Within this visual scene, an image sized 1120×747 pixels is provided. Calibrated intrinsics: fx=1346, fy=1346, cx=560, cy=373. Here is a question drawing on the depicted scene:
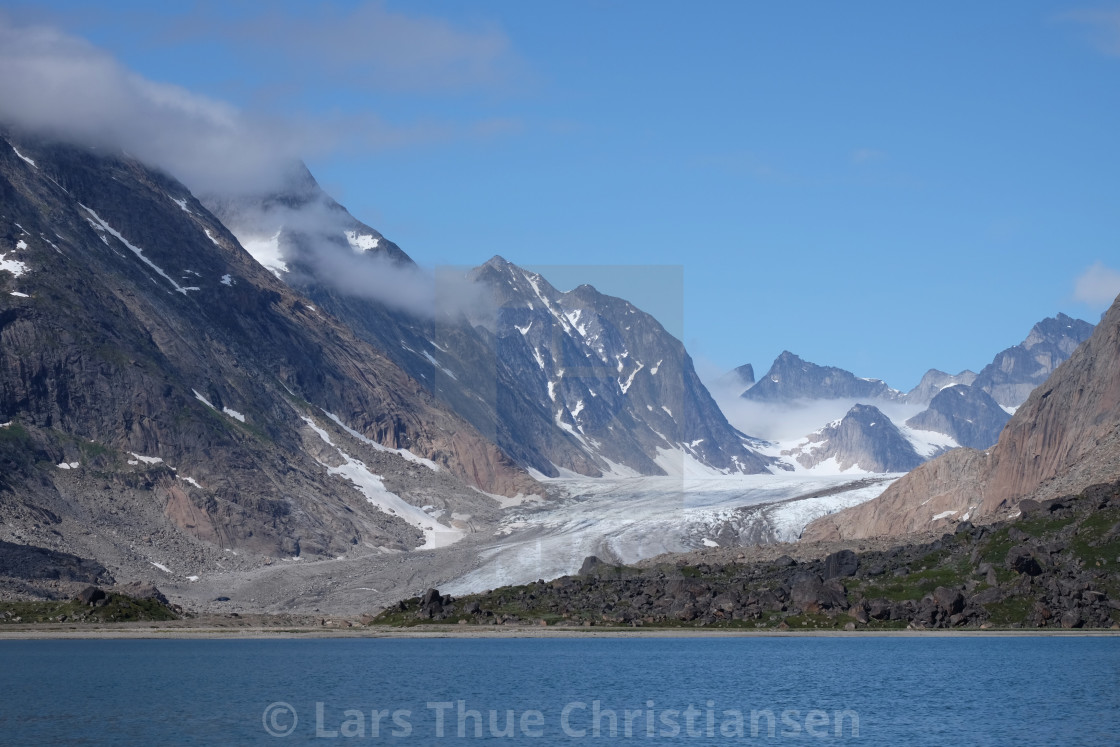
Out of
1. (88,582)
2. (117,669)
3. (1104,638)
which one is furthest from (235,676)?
(88,582)

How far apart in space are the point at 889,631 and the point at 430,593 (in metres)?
49.1

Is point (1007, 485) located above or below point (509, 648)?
above

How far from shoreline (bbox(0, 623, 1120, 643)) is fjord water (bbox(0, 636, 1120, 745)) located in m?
2.68

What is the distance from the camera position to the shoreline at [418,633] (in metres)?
124

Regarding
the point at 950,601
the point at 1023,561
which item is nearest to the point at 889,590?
the point at 950,601

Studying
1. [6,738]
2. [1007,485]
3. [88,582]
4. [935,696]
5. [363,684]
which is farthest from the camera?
Result: [1007,485]

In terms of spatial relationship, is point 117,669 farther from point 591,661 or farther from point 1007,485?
point 1007,485

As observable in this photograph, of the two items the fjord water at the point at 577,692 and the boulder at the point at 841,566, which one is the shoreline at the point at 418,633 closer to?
the fjord water at the point at 577,692

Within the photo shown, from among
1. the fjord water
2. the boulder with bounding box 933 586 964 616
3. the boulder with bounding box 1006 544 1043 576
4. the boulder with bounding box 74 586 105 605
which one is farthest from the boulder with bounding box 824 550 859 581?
the boulder with bounding box 74 586 105 605

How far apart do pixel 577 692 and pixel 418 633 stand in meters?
51.6

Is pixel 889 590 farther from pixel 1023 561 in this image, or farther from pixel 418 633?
pixel 418 633

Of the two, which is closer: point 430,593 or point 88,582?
point 430,593

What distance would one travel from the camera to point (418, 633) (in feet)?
440

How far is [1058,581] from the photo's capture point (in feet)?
399
